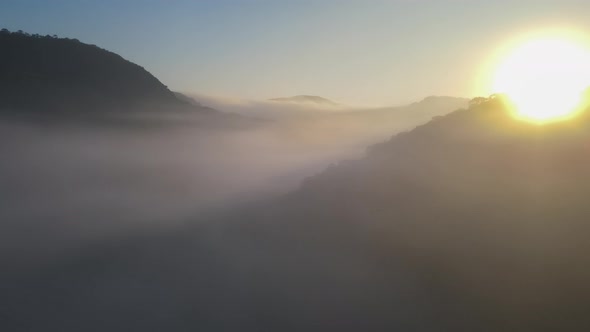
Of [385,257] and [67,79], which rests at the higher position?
[67,79]

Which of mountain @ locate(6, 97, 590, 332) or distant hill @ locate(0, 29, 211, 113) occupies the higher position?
distant hill @ locate(0, 29, 211, 113)

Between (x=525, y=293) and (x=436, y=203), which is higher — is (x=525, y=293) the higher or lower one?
the lower one

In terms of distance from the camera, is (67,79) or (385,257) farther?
(67,79)

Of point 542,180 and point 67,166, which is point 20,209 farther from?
point 542,180

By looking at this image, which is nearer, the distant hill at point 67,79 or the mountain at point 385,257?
the mountain at point 385,257

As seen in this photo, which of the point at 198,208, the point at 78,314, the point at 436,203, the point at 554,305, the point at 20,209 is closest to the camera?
the point at 554,305

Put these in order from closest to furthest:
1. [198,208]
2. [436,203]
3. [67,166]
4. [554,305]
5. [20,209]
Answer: [554,305] < [436,203] < [198,208] < [20,209] < [67,166]

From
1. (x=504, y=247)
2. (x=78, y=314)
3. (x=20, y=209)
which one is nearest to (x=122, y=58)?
(x=20, y=209)

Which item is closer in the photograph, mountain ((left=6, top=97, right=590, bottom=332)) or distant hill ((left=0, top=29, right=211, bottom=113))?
mountain ((left=6, top=97, right=590, bottom=332))
